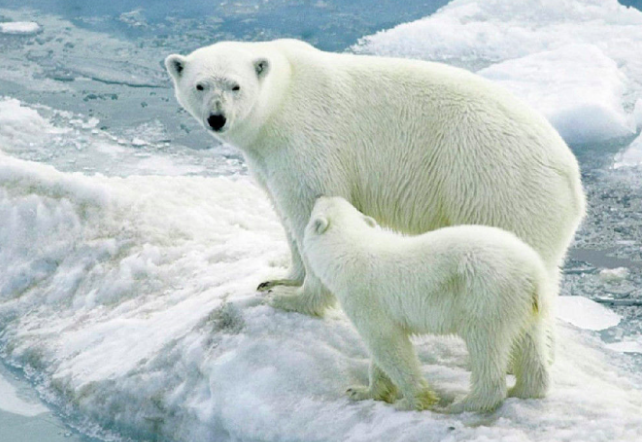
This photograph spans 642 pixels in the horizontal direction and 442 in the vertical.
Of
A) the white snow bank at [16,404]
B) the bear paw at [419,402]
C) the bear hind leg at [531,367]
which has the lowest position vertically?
the white snow bank at [16,404]

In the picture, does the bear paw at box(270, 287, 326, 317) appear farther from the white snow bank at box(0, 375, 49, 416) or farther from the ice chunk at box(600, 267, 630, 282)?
the ice chunk at box(600, 267, 630, 282)

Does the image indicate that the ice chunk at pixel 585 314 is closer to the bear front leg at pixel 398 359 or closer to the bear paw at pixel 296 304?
the bear paw at pixel 296 304

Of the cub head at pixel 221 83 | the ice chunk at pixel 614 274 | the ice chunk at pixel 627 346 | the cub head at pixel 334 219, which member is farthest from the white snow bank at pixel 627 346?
the cub head at pixel 221 83

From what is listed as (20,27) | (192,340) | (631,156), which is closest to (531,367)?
(192,340)

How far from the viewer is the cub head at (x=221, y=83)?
4.02 m

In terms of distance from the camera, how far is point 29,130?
8.73 meters

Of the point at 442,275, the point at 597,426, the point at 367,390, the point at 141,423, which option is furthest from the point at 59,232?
the point at 597,426

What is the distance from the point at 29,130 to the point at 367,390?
19.2ft

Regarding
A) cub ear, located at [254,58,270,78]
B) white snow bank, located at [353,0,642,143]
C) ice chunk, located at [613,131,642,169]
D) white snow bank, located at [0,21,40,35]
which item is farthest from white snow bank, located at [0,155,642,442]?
white snow bank, located at [0,21,40,35]

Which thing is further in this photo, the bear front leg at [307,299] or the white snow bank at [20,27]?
the white snow bank at [20,27]

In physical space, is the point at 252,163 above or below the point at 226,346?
above

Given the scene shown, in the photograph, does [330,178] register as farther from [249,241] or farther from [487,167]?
[249,241]

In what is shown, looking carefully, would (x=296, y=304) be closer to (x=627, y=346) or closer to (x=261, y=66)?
(x=261, y=66)

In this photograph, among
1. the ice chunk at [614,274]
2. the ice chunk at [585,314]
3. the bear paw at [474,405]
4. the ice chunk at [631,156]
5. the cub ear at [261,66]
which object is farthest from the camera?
the ice chunk at [631,156]
